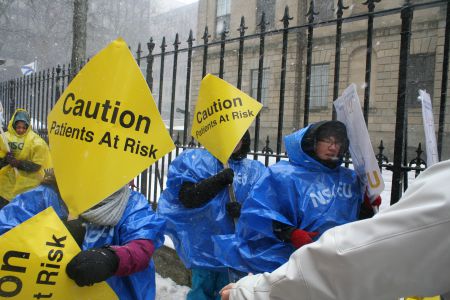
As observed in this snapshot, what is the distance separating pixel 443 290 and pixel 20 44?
1606 inches

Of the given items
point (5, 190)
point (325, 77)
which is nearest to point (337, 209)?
point (5, 190)

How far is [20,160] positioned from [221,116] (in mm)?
3486

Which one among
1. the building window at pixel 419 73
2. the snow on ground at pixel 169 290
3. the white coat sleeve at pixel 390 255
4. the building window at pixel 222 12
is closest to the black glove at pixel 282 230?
the white coat sleeve at pixel 390 255

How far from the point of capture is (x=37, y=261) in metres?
1.83

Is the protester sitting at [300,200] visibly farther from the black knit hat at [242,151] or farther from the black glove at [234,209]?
the black knit hat at [242,151]

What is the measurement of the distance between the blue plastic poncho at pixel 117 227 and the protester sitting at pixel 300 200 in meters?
0.60

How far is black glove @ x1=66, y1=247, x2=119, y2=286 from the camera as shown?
71.0 inches

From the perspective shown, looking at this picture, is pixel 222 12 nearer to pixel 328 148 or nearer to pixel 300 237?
pixel 328 148

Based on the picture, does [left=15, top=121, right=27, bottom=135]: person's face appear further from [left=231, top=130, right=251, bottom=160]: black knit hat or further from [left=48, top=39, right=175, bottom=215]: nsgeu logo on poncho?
[left=48, top=39, right=175, bottom=215]: nsgeu logo on poncho

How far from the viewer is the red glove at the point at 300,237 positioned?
2297mm

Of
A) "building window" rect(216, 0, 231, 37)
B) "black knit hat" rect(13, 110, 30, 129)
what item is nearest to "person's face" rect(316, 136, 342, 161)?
"black knit hat" rect(13, 110, 30, 129)

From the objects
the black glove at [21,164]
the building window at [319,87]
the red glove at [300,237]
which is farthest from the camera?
the building window at [319,87]

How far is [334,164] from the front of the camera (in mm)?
2580

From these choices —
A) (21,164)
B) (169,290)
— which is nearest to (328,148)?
(169,290)
